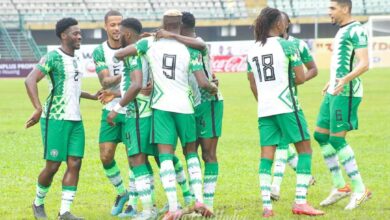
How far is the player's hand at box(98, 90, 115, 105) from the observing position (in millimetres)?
10148

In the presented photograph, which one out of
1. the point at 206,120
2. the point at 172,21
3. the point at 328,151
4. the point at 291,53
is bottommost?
the point at 328,151

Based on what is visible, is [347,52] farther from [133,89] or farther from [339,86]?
[133,89]

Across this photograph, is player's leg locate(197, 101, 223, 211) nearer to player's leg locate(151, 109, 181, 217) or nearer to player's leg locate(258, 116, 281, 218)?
player's leg locate(258, 116, 281, 218)

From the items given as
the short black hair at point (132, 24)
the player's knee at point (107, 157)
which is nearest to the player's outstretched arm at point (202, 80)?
the short black hair at point (132, 24)

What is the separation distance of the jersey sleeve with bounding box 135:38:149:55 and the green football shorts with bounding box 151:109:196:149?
0.60 m

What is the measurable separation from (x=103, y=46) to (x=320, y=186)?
385cm

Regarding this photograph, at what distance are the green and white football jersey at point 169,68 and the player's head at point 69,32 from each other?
33.5 inches

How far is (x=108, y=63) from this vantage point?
411 inches

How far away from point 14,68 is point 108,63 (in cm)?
4430

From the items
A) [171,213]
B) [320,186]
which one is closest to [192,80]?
[171,213]

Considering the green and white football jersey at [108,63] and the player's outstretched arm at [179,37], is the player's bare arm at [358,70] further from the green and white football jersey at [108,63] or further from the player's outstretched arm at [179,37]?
the green and white football jersey at [108,63]

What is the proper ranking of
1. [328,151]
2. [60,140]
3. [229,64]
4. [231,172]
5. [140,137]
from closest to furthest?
[140,137] → [60,140] → [328,151] → [231,172] → [229,64]

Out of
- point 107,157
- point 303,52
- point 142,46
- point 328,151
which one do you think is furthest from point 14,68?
point 142,46

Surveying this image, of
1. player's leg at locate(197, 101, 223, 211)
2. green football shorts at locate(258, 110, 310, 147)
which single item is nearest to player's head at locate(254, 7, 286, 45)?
green football shorts at locate(258, 110, 310, 147)
